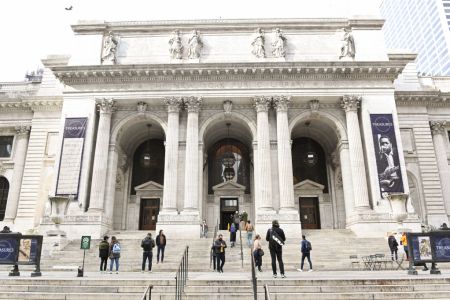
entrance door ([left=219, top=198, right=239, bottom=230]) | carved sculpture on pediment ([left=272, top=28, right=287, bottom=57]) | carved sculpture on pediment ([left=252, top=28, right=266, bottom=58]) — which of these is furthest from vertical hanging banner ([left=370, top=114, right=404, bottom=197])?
entrance door ([left=219, top=198, right=239, bottom=230])

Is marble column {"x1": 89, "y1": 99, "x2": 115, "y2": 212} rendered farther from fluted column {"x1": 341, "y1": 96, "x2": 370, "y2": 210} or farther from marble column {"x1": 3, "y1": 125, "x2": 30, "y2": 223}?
fluted column {"x1": 341, "y1": 96, "x2": 370, "y2": 210}

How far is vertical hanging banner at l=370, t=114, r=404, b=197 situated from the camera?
2592cm

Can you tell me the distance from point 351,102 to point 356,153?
392 centimetres

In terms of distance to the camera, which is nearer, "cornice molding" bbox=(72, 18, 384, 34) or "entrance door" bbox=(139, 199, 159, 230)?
"cornice molding" bbox=(72, 18, 384, 34)

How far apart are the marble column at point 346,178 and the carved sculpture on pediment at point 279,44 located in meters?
8.39

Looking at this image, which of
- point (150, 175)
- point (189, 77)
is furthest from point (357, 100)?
point (150, 175)

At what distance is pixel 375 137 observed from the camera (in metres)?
27.0

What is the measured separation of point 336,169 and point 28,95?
1148 inches

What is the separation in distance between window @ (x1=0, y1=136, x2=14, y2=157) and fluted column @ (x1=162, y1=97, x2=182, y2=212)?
17.0 m

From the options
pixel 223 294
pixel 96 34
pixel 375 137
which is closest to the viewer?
pixel 223 294

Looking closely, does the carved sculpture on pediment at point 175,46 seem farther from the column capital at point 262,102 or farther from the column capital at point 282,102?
the column capital at point 282,102

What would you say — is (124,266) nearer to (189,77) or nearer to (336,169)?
(189,77)

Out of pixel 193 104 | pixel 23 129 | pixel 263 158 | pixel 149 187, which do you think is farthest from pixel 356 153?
pixel 23 129

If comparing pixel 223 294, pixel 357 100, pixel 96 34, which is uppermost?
pixel 96 34
